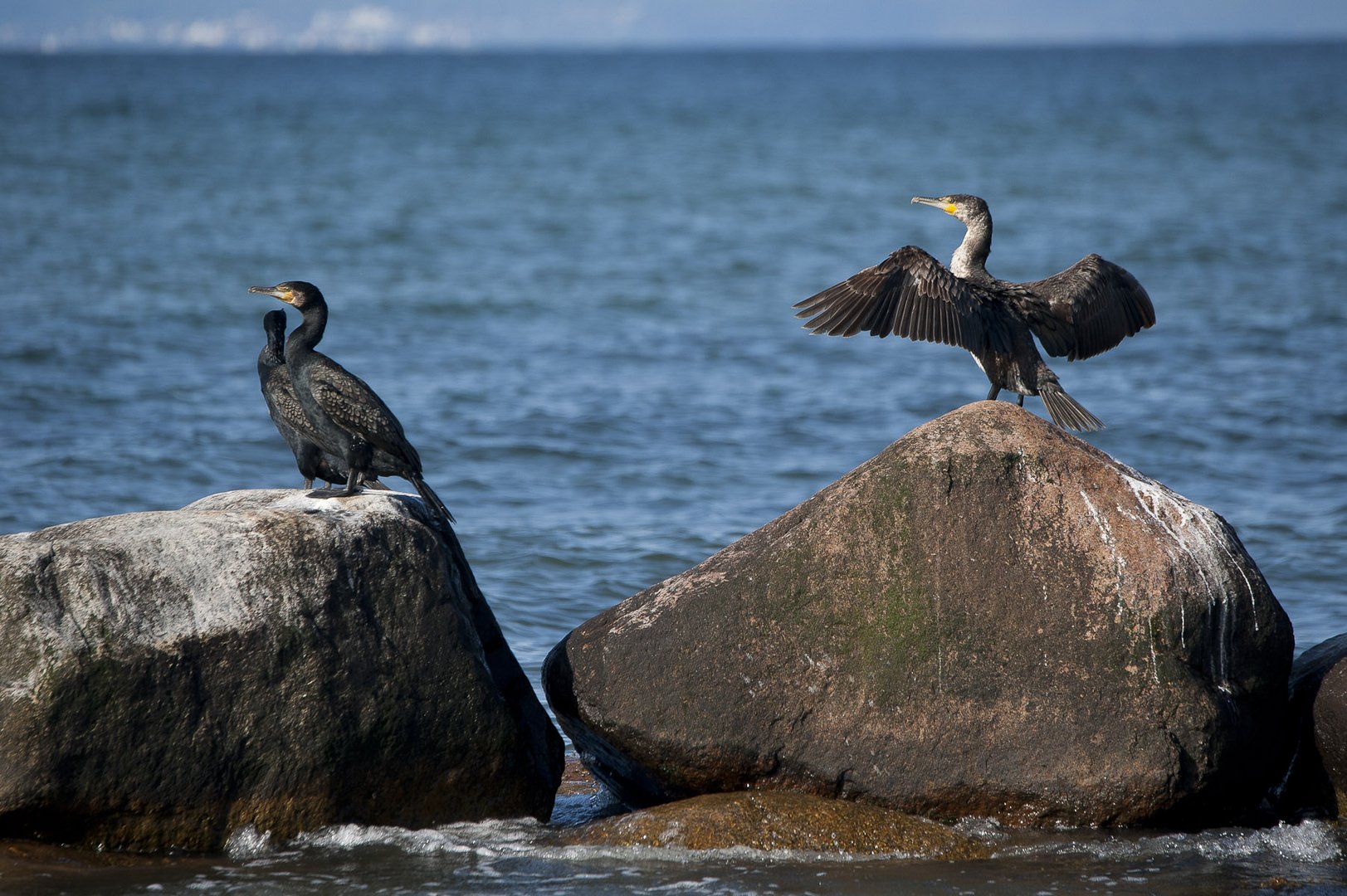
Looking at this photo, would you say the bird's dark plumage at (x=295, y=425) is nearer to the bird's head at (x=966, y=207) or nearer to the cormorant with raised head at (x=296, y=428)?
the cormorant with raised head at (x=296, y=428)

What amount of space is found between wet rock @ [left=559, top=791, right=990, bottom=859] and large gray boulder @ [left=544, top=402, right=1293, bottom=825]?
0.08 meters

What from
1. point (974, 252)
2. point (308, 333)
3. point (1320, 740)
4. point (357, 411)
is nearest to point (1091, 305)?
point (974, 252)

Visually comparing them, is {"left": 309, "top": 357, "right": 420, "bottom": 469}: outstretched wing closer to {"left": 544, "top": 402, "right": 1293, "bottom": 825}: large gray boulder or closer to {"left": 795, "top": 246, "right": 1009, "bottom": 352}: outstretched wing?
{"left": 544, "top": 402, "right": 1293, "bottom": 825}: large gray boulder

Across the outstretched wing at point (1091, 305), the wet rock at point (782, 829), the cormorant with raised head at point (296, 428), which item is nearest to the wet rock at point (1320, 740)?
the wet rock at point (782, 829)

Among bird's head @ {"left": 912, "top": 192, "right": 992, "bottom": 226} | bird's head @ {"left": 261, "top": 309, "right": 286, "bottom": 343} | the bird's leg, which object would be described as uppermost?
bird's head @ {"left": 912, "top": 192, "right": 992, "bottom": 226}

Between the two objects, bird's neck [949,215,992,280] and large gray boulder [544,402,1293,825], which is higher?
bird's neck [949,215,992,280]

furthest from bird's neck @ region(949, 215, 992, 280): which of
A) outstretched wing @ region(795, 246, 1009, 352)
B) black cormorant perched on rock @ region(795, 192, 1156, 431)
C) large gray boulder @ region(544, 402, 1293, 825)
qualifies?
large gray boulder @ region(544, 402, 1293, 825)

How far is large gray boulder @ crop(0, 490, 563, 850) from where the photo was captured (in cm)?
482

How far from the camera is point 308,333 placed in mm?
6164

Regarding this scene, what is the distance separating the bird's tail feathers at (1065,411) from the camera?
6352 mm

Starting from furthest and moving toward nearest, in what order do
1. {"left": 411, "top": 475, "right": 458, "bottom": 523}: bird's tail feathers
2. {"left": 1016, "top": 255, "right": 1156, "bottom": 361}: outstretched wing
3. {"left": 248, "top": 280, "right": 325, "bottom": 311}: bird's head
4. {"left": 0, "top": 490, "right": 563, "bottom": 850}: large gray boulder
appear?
{"left": 1016, "top": 255, "right": 1156, "bottom": 361}: outstretched wing
{"left": 248, "top": 280, "right": 325, "bottom": 311}: bird's head
{"left": 411, "top": 475, "right": 458, "bottom": 523}: bird's tail feathers
{"left": 0, "top": 490, "right": 563, "bottom": 850}: large gray boulder

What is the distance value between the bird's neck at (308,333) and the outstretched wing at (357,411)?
0.26 m

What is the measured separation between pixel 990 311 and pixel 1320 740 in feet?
7.40

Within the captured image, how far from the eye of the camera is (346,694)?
512 centimetres
